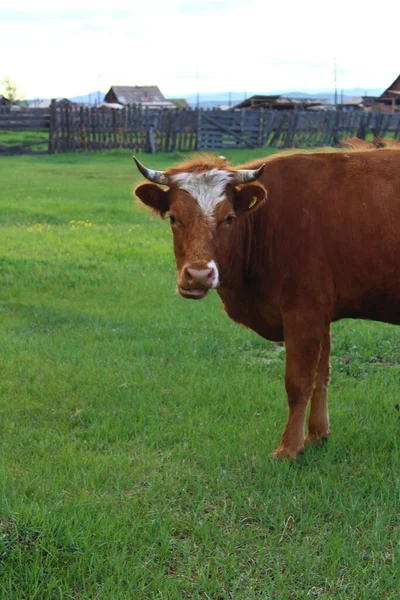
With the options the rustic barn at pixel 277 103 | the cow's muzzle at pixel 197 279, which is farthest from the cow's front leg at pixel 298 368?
the rustic barn at pixel 277 103

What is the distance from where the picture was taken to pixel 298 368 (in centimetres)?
497

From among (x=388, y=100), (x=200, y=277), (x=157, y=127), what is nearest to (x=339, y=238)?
(x=200, y=277)

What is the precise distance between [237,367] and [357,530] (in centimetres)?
275

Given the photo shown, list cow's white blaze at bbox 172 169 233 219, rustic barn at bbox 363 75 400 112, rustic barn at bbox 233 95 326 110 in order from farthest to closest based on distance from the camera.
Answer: rustic barn at bbox 363 75 400 112 < rustic barn at bbox 233 95 326 110 < cow's white blaze at bbox 172 169 233 219

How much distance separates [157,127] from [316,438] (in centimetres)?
2790

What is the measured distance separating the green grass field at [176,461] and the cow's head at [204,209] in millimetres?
1173

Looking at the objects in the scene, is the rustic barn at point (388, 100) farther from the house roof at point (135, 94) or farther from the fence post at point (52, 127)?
the fence post at point (52, 127)

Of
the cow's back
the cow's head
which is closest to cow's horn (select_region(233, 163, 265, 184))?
the cow's head

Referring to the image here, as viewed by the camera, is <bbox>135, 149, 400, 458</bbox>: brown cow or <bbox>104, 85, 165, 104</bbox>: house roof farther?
<bbox>104, 85, 165, 104</bbox>: house roof

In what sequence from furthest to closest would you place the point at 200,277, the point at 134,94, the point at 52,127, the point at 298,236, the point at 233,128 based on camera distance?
the point at 134,94, the point at 233,128, the point at 52,127, the point at 298,236, the point at 200,277

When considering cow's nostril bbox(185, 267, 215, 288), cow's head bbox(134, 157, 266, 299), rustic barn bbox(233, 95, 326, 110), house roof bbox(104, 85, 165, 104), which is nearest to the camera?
cow's nostril bbox(185, 267, 215, 288)

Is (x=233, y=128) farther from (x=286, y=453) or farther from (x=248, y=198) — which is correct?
(x=286, y=453)

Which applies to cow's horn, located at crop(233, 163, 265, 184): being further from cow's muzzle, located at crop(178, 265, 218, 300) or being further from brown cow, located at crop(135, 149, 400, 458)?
cow's muzzle, located at crop(178, 265, 218, 300)

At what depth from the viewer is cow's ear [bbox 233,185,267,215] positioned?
481 centimetres
